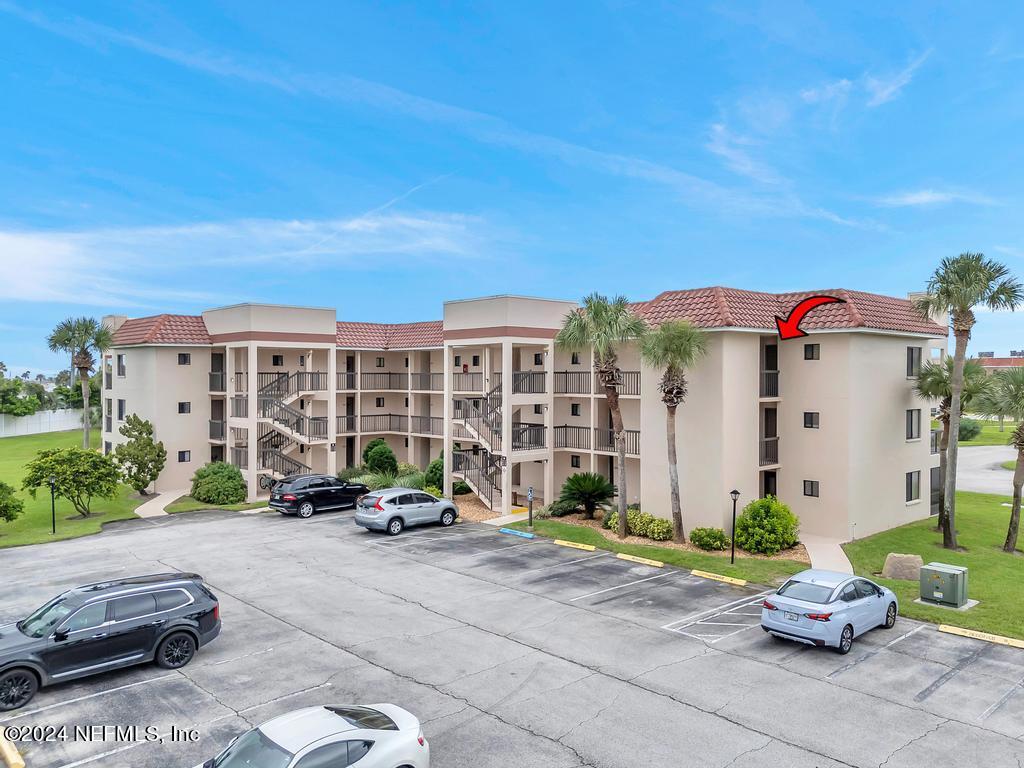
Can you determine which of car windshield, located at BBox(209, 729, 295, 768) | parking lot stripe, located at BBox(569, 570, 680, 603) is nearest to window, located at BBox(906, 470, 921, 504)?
parking lot stripe, located at BBox(569, 570, 680, 603)

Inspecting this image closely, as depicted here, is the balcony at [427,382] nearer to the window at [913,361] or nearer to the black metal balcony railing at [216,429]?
the black metal balcony railing at [216,429]

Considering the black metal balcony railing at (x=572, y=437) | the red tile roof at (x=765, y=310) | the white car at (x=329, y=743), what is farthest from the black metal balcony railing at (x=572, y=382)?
the white car at (x=329, y=743)

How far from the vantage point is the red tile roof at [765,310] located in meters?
25.5

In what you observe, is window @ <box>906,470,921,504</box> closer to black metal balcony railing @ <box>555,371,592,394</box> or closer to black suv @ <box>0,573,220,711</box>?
black metal balcony railing @ <box>555,371,592,394</box>

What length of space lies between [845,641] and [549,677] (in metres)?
6.62

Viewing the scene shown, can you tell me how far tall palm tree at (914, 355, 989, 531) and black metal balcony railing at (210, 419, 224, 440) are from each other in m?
33.2

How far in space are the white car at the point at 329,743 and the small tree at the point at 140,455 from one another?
28.1 meters

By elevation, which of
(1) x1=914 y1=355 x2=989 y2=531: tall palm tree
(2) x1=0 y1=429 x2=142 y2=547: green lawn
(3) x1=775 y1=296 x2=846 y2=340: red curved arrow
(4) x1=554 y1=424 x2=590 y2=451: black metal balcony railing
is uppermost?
(3) x1=775 y1=296 x2=846 y2=340: red curved arrow

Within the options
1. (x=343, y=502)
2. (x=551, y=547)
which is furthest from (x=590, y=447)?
(x=343, y=502)

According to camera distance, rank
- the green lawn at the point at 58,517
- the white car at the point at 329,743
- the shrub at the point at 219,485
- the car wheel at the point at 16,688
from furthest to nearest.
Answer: the shrub at the point at 219,485
the green lawn at the point at 58,517
the car wheel at the point at 16,688
the white car at the point at 329,743

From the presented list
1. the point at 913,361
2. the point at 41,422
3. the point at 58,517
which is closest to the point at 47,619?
the point at 58,517

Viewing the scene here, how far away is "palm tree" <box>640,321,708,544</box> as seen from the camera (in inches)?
939

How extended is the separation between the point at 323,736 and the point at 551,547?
17225 millimetres

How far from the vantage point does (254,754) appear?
8258 millimetres
